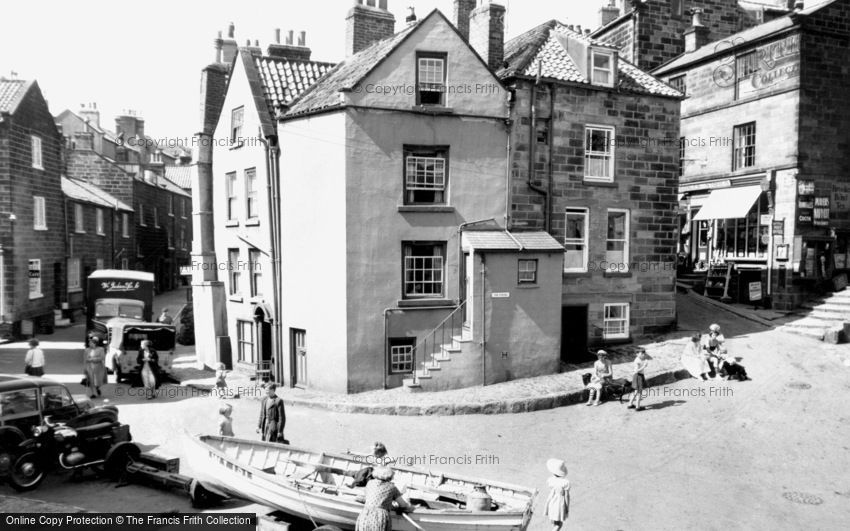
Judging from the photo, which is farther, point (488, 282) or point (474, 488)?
point (488, 282)

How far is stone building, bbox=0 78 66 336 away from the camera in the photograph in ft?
96.0

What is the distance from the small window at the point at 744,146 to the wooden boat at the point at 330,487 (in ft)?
74.9

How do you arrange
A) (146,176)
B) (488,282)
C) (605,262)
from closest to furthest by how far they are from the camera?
(488,282)
(605,262)
(146,176)

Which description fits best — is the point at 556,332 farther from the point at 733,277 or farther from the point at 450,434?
the point at 733,277

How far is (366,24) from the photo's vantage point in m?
25.3

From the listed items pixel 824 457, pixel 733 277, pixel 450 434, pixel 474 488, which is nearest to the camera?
pixel 474 488

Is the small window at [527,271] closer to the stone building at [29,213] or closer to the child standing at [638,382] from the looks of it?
the child standing at [638,382]

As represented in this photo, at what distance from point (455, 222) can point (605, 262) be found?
6.08 m

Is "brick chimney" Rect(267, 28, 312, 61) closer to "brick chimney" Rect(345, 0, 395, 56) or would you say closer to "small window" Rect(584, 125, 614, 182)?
"brick chimney" Rect(345, 0, 395, 56)

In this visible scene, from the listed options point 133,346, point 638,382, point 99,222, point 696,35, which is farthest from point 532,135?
point 99,222

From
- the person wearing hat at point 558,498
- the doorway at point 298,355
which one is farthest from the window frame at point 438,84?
the person wearing hat at point 558,498

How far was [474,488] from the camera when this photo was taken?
10828 mm

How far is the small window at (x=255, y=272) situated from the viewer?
2403 centimetres

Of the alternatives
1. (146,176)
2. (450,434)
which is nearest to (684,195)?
(450,434)
